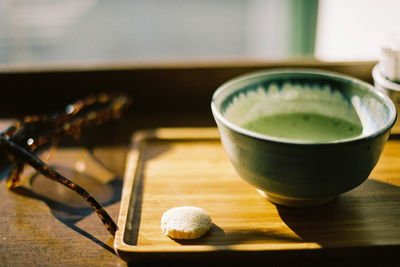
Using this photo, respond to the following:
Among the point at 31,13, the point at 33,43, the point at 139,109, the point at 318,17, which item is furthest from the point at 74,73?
the point at 31,13

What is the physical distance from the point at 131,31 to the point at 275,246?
2416mm

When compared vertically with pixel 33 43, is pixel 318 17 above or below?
above

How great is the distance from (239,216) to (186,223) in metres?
0.06

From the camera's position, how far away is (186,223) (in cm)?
37

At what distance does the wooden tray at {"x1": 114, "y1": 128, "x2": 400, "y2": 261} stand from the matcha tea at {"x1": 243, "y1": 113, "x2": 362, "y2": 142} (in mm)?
63

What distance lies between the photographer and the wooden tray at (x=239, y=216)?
354 mm

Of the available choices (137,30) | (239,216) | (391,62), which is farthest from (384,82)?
(137,30)

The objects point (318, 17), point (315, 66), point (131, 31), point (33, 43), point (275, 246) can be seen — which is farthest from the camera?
point (131, 31)

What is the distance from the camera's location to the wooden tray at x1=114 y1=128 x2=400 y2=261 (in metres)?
0.35

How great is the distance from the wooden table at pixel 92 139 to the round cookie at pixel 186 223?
0.05m

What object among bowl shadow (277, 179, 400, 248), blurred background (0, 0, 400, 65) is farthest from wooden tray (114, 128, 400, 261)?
blurred background (0, 0, 400, 65)

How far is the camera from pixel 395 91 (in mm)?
453

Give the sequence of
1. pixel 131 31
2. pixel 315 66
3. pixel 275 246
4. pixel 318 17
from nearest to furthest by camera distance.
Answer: pixel 275 246
pixel 315 66
pixel 318 17
pixel 131 31

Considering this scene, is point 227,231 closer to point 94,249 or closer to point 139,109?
point 94,249
